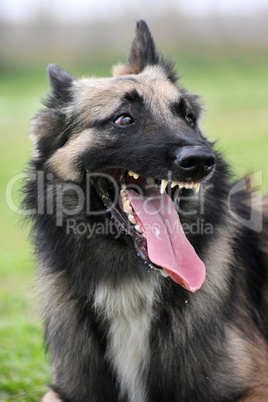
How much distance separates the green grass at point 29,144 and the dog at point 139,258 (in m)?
0.42

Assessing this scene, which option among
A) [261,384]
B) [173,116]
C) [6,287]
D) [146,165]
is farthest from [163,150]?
[6,287]

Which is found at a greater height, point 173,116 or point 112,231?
point 173,116

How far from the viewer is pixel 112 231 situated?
11.8ft

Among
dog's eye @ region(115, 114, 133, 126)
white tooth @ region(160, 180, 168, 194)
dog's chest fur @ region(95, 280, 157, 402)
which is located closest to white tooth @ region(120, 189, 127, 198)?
white tooth @ region(160, 180, 168, 194)

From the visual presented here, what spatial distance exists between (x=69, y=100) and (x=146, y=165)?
37.9 inches

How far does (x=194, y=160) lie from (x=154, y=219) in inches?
20.6

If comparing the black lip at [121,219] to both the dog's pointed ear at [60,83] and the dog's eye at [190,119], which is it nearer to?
the dog's eye at [190,119]

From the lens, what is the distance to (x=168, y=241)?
11.3ft

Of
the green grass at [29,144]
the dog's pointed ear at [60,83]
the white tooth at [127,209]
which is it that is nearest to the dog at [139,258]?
the white tooth at [127,209]

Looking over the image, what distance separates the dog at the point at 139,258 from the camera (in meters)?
3.45

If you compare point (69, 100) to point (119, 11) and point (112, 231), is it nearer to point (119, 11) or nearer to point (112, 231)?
point (112, 231)

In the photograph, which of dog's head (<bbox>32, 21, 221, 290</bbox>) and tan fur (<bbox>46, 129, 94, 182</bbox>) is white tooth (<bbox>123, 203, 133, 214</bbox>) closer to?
dog's head (<bbox>32, 21, 221, 290</bbox>)

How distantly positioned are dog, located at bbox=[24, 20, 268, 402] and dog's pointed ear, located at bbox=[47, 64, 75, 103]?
17cm

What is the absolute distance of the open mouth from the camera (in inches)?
132
